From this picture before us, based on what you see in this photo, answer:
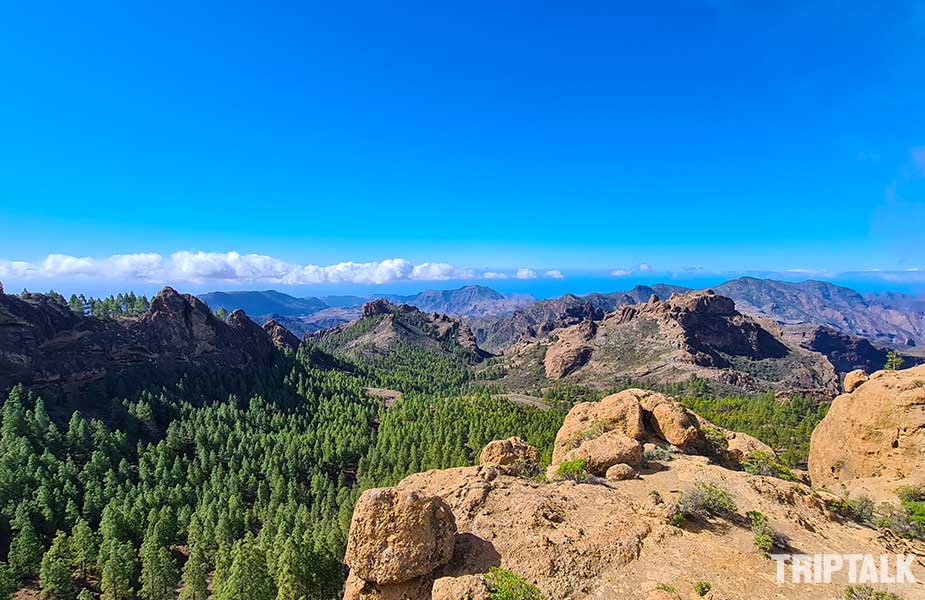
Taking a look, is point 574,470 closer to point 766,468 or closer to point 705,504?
point 705,504

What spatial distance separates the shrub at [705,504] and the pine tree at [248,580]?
42024 mm

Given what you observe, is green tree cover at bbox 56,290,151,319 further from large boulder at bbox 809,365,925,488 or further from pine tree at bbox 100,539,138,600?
large boulder at bbox 809,365,925,488

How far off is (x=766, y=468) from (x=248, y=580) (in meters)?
54.2

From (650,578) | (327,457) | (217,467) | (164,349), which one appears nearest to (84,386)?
(164,349)

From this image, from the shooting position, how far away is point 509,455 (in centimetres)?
4047

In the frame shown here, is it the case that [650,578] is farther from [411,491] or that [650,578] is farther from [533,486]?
[411,491]

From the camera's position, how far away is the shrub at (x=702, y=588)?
21.2 m

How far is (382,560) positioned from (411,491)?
363 centimetres

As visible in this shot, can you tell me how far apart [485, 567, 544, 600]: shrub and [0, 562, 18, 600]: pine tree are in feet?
194

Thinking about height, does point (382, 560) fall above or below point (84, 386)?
above

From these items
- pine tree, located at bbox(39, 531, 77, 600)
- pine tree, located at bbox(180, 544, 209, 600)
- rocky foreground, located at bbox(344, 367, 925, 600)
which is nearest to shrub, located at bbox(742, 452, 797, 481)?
rocky foreground, located at bbox(344, 367, 925, 600)

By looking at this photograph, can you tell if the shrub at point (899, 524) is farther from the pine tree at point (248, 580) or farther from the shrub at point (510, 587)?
the pine tree at point (248, 580)

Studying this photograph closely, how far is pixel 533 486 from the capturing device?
3198cm

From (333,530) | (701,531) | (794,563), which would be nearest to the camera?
(794,563)
